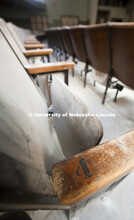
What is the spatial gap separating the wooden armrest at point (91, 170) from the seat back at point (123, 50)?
79 cm

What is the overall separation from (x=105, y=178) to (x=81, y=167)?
0.05 metres

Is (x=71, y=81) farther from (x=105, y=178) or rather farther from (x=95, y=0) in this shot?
(x=95, y=0)

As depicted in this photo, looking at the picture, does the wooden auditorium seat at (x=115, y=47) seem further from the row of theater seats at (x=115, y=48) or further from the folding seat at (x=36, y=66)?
the folding seat at (x=36, y=66)

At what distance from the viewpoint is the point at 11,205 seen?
130 millimetres

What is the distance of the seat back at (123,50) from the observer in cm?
71

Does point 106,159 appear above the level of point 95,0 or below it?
below

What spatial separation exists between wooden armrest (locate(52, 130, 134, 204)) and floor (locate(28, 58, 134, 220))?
24 cm

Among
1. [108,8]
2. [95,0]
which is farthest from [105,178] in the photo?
[108,8]

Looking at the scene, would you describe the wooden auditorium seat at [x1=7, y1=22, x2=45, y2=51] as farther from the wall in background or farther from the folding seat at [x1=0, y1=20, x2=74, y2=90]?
the wall in background

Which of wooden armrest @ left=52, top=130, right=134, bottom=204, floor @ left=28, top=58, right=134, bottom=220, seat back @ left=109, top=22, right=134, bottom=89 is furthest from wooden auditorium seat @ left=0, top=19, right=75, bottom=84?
wooden armrest @ left=52, top=130, right=134, bottom=204

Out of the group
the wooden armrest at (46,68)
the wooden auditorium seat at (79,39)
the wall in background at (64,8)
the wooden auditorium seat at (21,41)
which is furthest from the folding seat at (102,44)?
the wall in background at (64,8)

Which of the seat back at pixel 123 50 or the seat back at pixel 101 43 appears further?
the seat back at pixel 101 43

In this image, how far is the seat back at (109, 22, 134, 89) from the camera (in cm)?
71

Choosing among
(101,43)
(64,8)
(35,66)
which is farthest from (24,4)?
(35,66)
